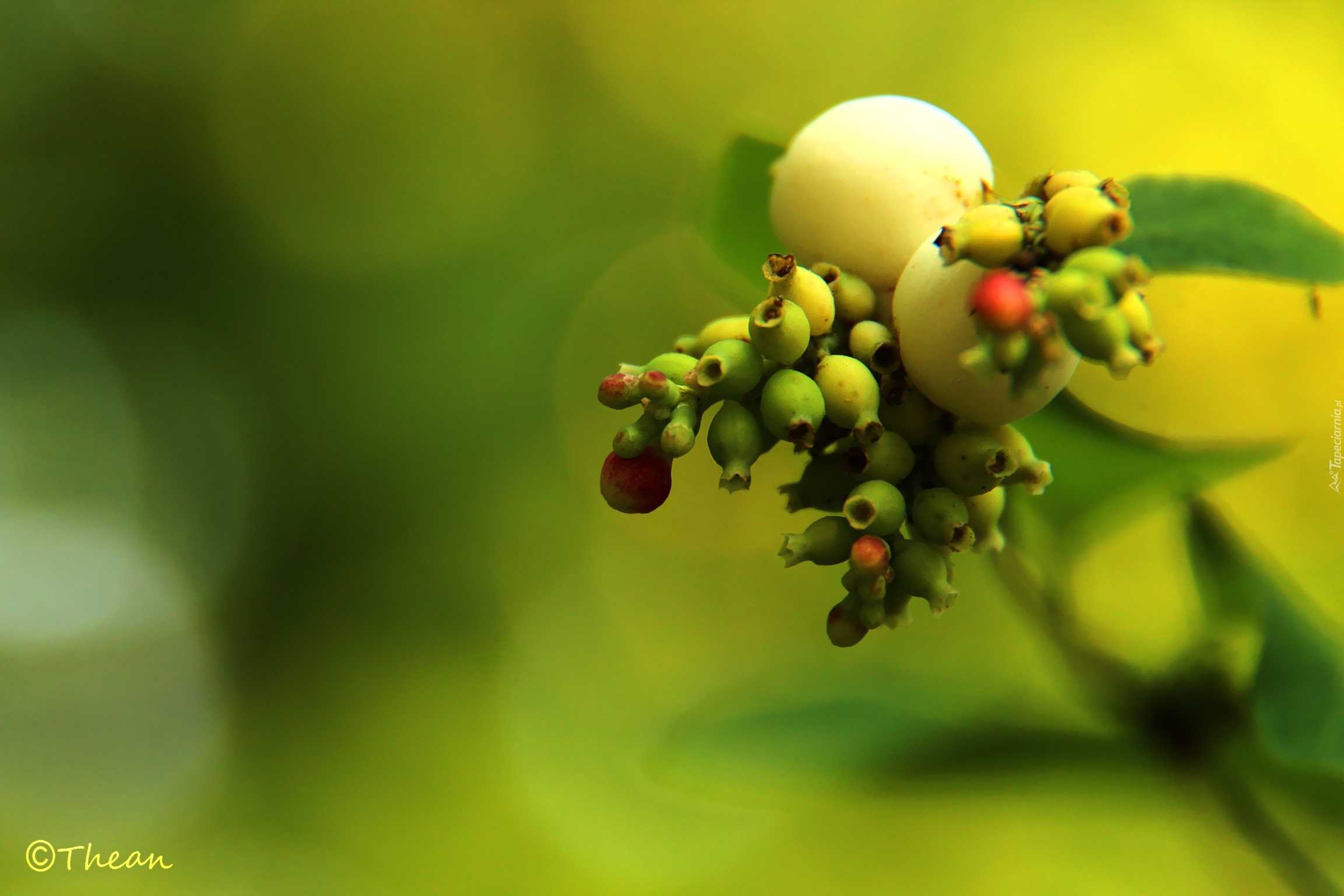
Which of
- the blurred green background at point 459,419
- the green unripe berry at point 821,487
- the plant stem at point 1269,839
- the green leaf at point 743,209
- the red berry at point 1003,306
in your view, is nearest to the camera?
the red berry at point 1003,306

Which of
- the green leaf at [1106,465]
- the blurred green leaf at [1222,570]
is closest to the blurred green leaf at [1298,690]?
the blurred green leaf at [1222,570]

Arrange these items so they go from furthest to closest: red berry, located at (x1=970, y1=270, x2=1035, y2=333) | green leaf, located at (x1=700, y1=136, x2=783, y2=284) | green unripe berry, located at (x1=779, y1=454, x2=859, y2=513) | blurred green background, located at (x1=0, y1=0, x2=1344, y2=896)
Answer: blurred green background, located at (x1=0, y1=0, x2=1344, y2=896) → green leaf, located at (x1=700, y1=136, x2=783, y2=284) → green unripe berry, located at (x1=779, y1=454, x2=859, y2=513) → red berry, located at (x1=970, y1=270, x2=1035, y2=333)

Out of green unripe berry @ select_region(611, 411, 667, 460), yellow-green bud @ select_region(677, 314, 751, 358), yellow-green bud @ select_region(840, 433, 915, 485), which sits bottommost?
yellow-green bud @ select_region(840, 433, 915, 485)

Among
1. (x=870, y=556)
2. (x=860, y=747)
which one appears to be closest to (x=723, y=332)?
(x=870, y=556)

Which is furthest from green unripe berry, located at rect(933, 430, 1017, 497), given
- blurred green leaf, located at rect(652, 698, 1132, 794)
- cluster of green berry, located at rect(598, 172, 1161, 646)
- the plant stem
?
the plant stem

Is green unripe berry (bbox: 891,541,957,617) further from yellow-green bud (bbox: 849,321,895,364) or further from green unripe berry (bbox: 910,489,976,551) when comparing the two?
yellow-green bud (bbox: 849,321,895,364)

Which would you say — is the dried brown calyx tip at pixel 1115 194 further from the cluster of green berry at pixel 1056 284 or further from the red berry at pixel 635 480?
the red berry at pixel 635 480
